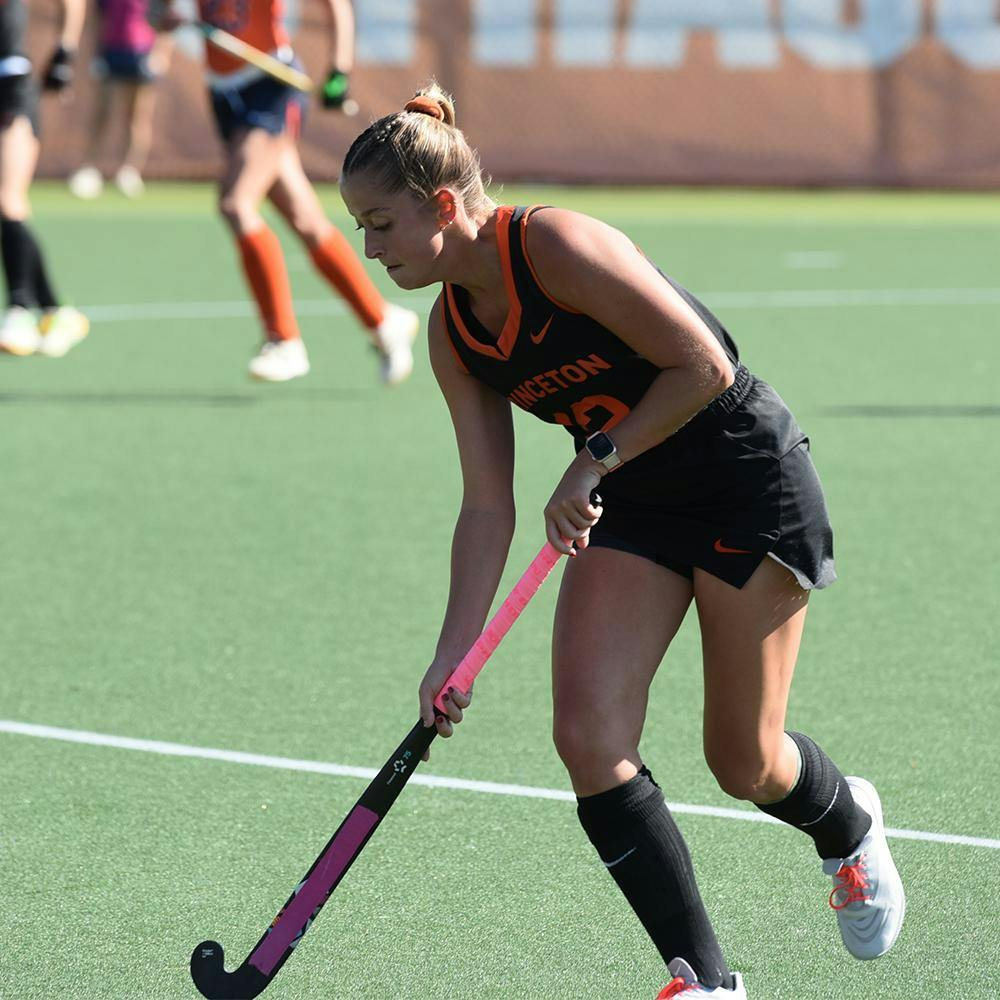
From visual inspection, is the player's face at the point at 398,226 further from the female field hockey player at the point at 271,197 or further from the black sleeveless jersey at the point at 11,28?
the black sleeveless jersey at the point at 11,28

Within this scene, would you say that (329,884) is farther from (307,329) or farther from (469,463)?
(307,329)

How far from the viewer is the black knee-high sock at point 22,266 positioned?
8367mm

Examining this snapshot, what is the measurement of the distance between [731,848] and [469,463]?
0.96 meters

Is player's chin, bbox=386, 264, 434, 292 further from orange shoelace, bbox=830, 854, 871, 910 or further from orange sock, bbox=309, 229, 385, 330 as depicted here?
orange sock, bbox=309, 229, 385, 330

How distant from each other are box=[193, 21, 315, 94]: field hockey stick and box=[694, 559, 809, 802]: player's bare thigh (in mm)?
5471

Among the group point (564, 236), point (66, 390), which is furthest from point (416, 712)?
point (66, 390)

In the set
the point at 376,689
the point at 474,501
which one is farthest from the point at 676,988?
the point at 376,689

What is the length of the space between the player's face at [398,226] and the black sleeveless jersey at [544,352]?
0.11 m

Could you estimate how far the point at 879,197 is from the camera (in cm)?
1761

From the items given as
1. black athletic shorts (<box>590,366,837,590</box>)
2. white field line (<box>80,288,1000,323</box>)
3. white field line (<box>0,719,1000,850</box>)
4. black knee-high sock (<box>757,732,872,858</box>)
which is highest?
black athletic shorts (<box>590,366,837,590</box>)

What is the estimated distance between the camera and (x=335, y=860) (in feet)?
10.3

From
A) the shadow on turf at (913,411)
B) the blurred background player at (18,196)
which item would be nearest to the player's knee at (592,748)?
the shadow on turf at (913,411)

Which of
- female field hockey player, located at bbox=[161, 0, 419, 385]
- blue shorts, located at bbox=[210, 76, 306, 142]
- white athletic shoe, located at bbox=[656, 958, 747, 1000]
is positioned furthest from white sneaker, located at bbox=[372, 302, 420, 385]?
white athletic shoe, located at bbox=[656, 958, 747, 1000]

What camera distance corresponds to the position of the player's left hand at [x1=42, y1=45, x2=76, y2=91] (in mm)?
9297
